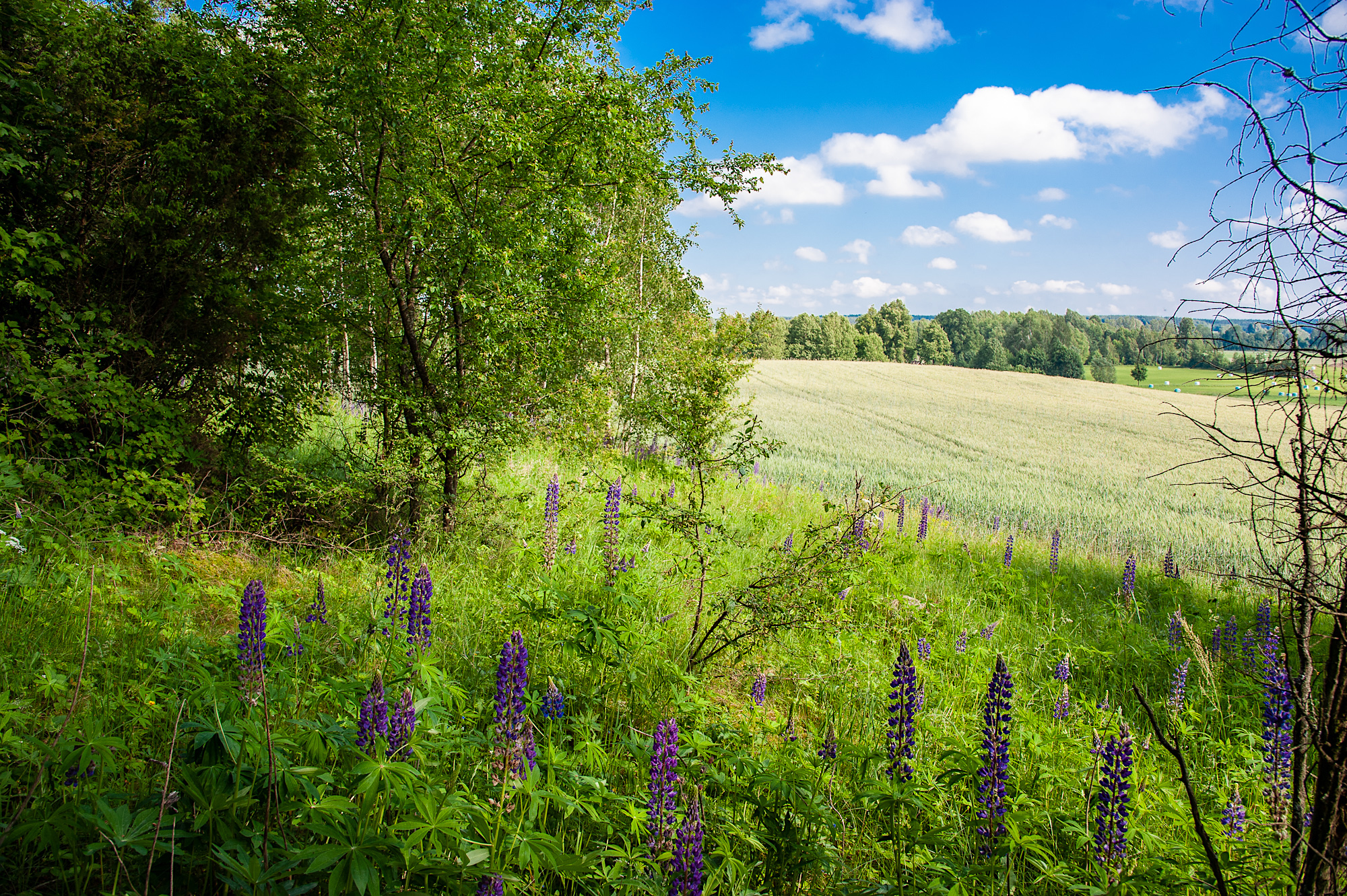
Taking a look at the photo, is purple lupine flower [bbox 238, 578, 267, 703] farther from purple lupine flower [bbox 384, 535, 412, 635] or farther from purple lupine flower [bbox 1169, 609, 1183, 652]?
purple lupine flower [bbox 1169, 609, 1183, 652]

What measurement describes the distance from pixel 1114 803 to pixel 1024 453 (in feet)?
80.7

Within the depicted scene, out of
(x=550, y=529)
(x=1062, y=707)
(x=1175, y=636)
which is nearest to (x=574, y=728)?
(x=550, y=529)

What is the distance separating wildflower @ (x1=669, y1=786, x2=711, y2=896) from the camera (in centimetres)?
193

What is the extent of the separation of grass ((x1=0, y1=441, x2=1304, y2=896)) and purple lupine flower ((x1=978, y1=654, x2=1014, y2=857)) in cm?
12

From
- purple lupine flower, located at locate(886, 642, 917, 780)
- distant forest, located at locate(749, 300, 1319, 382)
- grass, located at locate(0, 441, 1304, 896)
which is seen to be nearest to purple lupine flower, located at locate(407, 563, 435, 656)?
grass, located at locate(0, 441, 1304, 896)

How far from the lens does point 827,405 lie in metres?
36.4

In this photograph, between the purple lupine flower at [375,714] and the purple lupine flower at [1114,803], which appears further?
the purple lupine flower at [1114,803]

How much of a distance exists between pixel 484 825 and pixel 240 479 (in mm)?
5529

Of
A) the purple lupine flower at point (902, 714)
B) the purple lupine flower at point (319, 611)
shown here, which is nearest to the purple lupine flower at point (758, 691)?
the purple lupine flower at point (902, 714)

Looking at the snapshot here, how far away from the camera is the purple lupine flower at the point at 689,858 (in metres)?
Answer: 1.93

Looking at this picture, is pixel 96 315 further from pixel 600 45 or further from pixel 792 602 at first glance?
pixel 792 602

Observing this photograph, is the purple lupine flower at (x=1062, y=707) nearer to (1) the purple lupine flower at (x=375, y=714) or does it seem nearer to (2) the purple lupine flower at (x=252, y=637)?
(1) the purple lupine flower at (x=375, y=714)

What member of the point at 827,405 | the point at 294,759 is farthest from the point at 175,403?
the point at 827,405

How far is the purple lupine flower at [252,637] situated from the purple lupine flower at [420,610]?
0.61 meters
